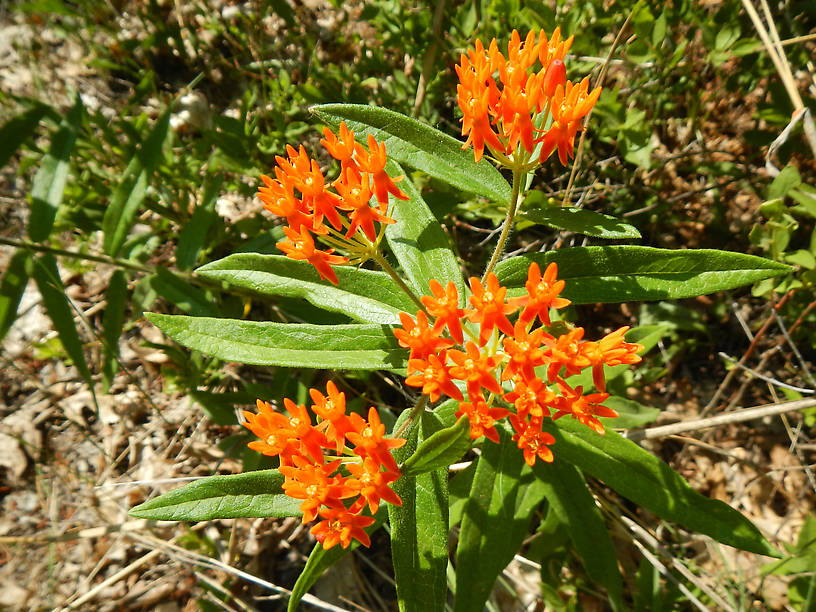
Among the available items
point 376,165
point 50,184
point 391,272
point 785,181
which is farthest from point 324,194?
point 785,181

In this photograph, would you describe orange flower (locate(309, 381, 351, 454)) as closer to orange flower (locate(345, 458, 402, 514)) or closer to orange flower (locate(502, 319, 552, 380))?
orange flower (locate(345, 458, 402, 514))

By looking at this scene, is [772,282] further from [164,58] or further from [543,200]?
[164,58]

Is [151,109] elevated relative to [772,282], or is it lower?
elevated

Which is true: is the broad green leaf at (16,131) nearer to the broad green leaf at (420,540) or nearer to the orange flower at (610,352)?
the broad green leaf at (420,540)

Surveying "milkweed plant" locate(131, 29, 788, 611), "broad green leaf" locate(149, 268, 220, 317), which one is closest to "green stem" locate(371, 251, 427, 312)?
"milkweed plant" locate(131, 29, 788, 611)

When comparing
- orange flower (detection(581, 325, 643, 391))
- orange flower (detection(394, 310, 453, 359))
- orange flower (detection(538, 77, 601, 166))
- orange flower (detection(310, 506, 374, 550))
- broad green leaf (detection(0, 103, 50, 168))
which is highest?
broad green leaf (detection(0, 103, 50, 168))

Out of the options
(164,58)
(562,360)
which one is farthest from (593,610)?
(164,58)
